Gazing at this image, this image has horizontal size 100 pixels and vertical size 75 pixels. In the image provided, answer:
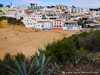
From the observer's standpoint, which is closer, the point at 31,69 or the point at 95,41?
the point at 31,69

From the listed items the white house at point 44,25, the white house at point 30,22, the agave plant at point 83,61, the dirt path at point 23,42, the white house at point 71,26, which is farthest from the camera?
the white house at point 30,22

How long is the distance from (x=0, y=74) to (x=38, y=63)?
79cm

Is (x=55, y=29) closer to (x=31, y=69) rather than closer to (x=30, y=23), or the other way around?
(x=30, y=23)

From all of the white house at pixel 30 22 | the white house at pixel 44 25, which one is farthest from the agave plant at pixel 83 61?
the white house at pixel 30 22

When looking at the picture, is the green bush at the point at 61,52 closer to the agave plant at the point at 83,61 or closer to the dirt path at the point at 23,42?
the agave plant at the point at 83,61

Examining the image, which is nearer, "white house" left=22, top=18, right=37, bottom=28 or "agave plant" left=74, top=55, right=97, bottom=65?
"agave plant" left=74, top=55, right=97, bottom=65

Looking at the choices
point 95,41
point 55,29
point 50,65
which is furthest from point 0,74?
point 55,29

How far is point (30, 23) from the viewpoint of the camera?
6488 centimetres

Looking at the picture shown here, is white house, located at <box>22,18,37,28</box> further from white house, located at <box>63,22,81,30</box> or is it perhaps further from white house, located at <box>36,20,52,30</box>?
white house, located at <box>63,22,81,30</box>

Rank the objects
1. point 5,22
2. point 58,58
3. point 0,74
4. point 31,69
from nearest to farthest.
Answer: point 31,69 → point 0,74 → point 58,58 → point 5,22

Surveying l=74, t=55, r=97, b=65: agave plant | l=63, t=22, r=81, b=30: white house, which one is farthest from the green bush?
l=63, t=22, r=81, b=30: white house

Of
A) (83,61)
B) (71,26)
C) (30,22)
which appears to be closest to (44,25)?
(30,22)

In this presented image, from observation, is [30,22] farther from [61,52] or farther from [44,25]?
[61,52]

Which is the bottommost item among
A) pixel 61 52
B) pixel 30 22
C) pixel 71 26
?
pixel 71 26
